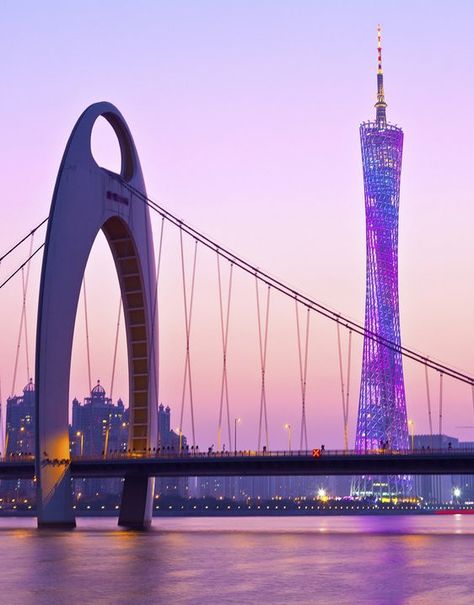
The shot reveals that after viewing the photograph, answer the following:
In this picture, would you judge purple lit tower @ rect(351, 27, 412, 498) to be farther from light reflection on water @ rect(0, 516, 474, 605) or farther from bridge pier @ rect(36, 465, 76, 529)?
light reflection on water @ rect(0, 516, 474, 605)

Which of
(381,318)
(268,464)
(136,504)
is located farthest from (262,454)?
(381,318)

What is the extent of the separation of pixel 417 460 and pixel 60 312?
27815 mm

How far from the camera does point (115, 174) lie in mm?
108188

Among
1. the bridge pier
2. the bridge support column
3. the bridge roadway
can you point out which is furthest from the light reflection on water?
the bridge support column

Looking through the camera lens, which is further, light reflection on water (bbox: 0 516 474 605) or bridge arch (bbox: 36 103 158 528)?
bridge arch (bbox: 36 103 158 528)

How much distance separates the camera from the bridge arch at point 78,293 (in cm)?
9744

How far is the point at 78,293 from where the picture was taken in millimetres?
101438

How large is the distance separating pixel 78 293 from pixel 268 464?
62.4 ft

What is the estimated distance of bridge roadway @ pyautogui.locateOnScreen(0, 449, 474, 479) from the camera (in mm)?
95312

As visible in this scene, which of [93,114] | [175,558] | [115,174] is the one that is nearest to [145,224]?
[115,174]

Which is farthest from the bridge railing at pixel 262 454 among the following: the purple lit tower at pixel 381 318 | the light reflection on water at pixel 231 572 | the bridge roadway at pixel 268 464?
the purple lit tower at pixel 381 318

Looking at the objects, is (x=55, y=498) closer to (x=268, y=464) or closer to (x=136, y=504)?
(x=136, y=504)

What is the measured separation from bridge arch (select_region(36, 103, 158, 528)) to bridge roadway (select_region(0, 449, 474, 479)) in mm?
2897

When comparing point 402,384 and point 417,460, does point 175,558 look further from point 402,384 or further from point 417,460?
point 402,384
